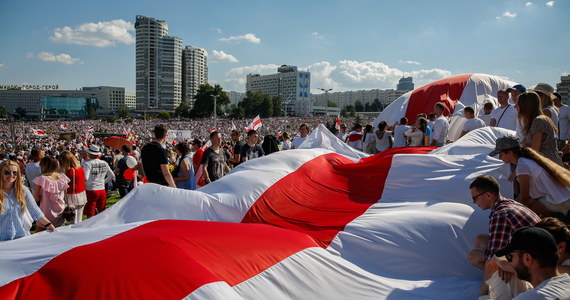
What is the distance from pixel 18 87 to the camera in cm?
18462

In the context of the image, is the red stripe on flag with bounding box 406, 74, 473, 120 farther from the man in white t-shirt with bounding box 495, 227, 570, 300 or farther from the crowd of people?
the man in white t-shirt with bounding box 495, 227, 570, 300

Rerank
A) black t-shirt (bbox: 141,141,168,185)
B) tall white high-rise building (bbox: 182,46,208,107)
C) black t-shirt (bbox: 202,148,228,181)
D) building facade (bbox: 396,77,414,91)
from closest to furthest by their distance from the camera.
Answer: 1. black t-shirt (bbox: 141,141,168,185)
2. black t-shirt (bbox: 202,148,228,181)
3. tall white high-rise building (bbox: 182,46,208,107)
4. building facade (bbox: 396,77,414,91)

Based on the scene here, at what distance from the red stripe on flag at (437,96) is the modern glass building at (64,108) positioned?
488ft

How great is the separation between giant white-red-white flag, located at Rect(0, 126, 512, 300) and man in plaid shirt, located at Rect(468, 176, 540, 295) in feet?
1.02

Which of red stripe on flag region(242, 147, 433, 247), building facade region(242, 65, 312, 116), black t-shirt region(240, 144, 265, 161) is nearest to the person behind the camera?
red stripe on flag region(242, 147, 433, 247)

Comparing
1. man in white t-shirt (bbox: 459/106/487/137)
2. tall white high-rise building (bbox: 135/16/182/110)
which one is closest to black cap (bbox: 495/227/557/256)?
man in white t-shirt (bbox: 459/106/487/137)

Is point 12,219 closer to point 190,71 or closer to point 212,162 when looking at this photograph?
point 212,162

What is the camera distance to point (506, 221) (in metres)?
2.97

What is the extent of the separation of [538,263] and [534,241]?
13 centimetres

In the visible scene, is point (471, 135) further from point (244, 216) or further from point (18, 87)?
point (18, 87)

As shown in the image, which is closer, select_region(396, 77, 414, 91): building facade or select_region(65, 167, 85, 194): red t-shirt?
select_region(65, 167, 85, 194): red t-shirt

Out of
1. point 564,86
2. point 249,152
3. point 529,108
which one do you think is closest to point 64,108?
point 564,86

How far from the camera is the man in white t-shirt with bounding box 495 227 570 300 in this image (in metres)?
2.12

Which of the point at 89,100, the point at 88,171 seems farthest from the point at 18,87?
the point at 88,171
